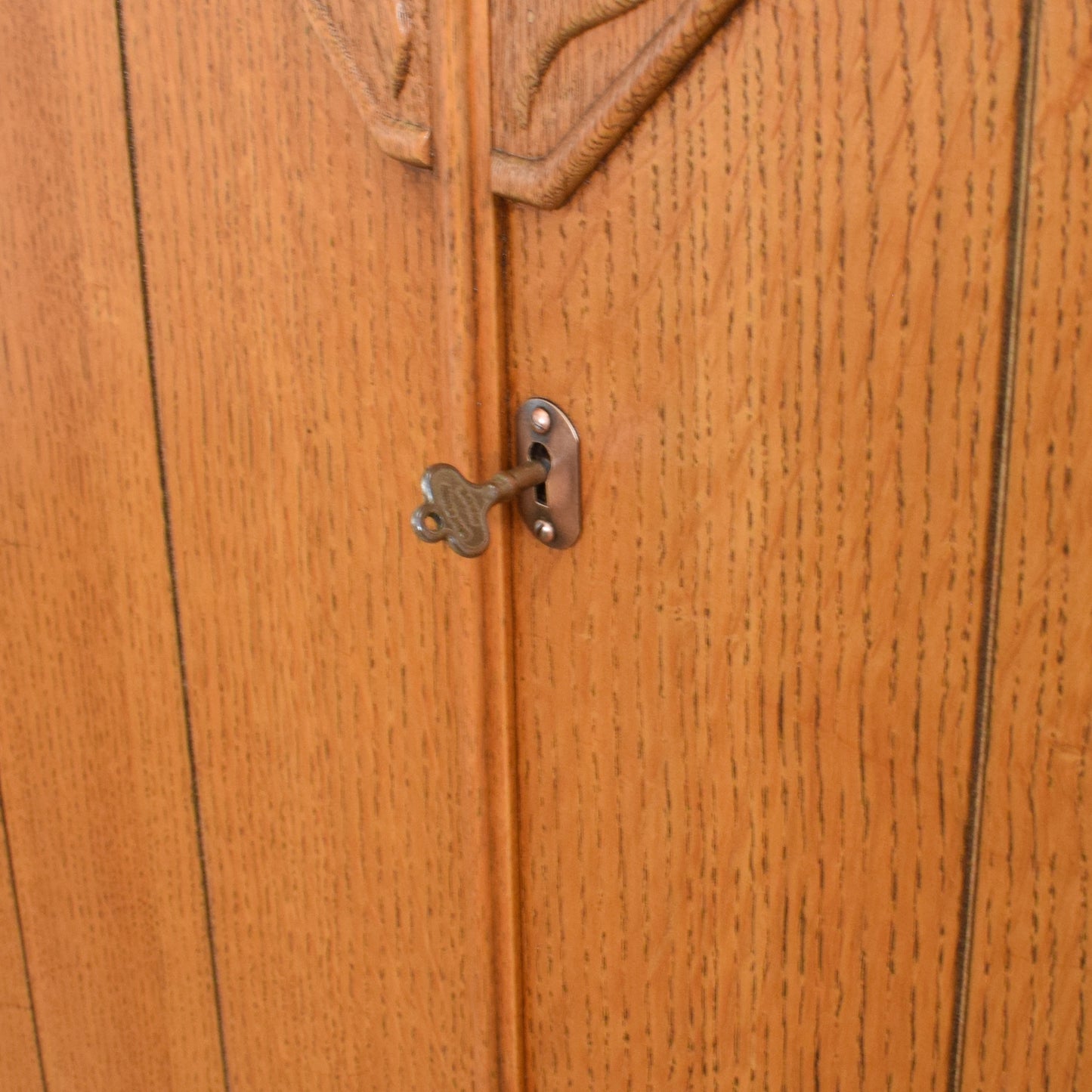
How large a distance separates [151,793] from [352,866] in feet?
0.53

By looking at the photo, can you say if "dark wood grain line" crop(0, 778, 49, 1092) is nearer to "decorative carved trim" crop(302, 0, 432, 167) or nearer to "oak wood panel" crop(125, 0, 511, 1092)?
"oak wood panel" crop(125, 0, 511, 1092)

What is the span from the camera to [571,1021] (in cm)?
51

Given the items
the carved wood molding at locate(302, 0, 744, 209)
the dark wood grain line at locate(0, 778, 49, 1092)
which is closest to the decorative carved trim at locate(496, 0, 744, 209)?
the carved wood molding at locate(302, 0, 744, 209)

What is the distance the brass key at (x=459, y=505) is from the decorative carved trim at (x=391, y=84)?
0.12 metres

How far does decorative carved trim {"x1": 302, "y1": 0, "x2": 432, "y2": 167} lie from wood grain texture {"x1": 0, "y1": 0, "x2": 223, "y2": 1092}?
146 mm

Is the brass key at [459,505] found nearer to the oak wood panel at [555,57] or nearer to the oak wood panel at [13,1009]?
the oak wood panel at [555,57]

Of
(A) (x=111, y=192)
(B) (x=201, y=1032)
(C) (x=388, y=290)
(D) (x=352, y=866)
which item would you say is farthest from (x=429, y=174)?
(B) (x=201, y=1032)

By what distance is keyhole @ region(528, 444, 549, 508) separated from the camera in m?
0.46

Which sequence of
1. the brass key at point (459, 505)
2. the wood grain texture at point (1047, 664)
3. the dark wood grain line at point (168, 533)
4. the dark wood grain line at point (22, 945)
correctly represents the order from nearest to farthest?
the wood grain texture at point (1047, 664) → the brass key at point (459, 505) → the dark wood grain line at point (168, 533) → the dark wood grain line at point (22, 945)

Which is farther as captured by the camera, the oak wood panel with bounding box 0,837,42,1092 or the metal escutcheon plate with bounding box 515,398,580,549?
the oak wood panel with bounding box 0,837,42,1092

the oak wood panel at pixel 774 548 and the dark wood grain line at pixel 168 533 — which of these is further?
the dark wood grain line at pixel 168 533

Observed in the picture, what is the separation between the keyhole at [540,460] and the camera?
1.52ft

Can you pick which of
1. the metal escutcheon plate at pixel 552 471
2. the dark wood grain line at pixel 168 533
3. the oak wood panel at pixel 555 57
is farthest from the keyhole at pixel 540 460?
the dark wood grain line at pixel 168 533

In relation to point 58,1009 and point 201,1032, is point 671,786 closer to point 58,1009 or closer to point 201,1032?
point 201,1032
